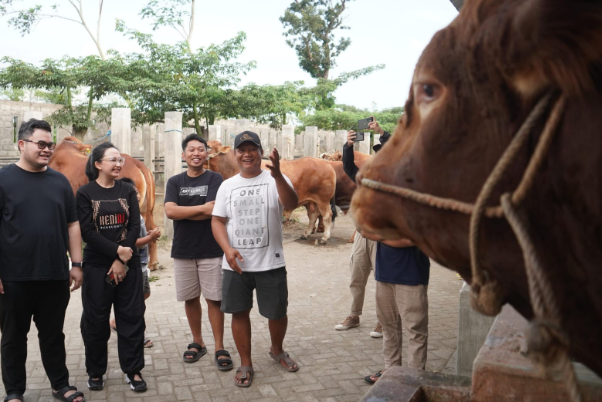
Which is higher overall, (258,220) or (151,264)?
(258,220)

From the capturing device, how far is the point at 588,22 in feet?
2.97

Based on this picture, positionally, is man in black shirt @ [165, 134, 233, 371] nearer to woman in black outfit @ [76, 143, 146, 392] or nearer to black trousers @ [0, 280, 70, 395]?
woman in black outfit @ [76, 143, 146, 392]

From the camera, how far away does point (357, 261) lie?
5.75 m

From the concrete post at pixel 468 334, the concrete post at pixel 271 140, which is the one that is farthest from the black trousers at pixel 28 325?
the concrete post at pixel 271 140

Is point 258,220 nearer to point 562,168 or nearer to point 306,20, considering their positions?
point 562,168

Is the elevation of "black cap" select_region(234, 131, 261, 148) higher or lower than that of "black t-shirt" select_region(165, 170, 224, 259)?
higher

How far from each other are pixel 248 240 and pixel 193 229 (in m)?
0.84

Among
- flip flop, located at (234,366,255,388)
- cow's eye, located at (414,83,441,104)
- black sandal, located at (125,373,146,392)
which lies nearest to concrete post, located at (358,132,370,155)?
flip flop, located at (234,366,255,388)

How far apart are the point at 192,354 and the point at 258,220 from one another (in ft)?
5.14

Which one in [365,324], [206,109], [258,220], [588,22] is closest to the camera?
[588,22]

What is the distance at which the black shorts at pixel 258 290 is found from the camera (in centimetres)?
464

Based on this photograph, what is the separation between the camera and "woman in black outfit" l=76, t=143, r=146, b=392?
173 inches

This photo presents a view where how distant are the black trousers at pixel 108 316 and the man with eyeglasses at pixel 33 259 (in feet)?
0.75

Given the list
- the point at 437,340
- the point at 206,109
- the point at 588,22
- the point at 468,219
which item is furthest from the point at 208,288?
the point at 206,109
